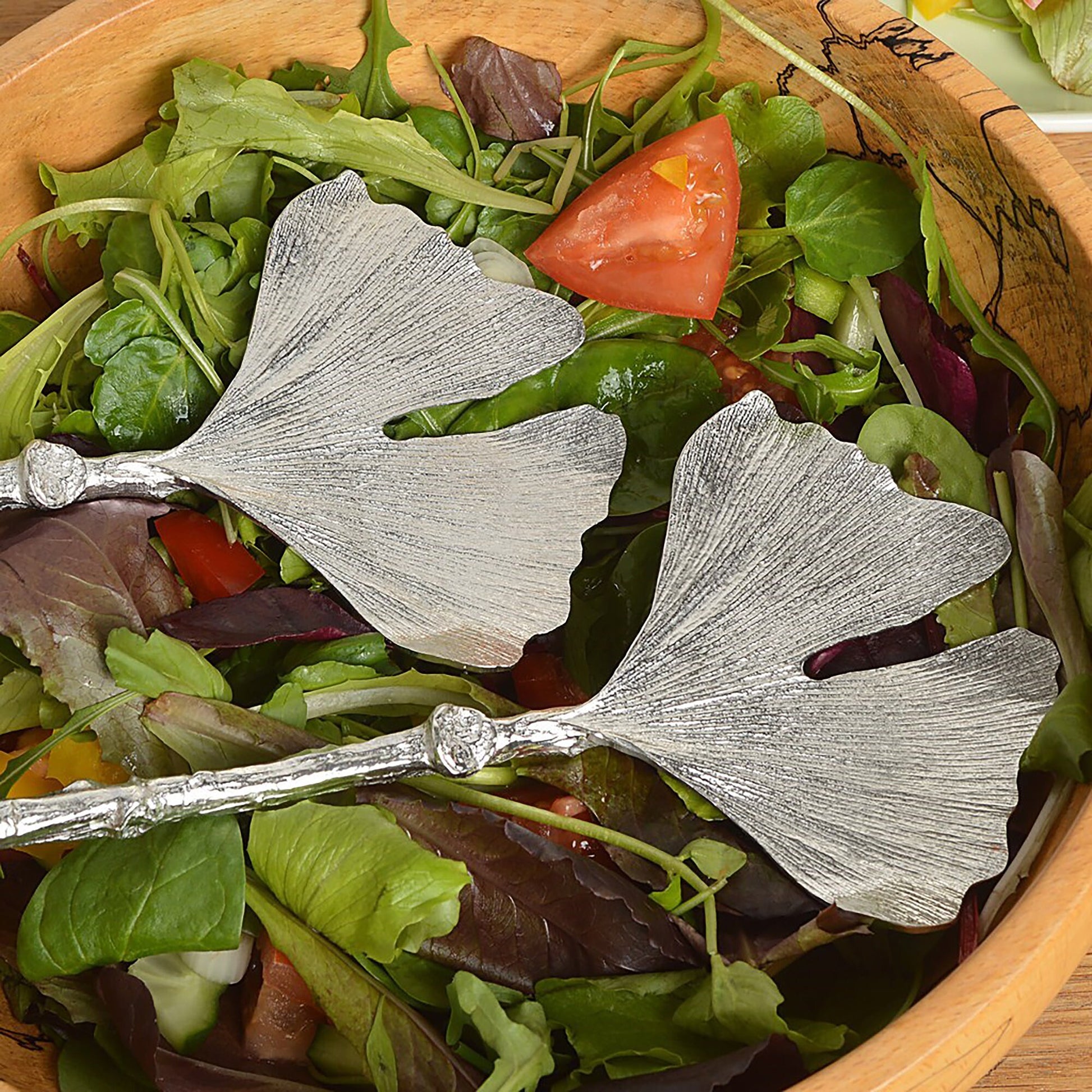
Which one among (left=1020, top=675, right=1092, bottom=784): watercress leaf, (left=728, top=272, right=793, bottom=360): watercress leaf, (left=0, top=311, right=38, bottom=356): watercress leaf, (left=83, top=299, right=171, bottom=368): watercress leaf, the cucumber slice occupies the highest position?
(left=0, top=311, right=38, bottom=356): watercress leaf

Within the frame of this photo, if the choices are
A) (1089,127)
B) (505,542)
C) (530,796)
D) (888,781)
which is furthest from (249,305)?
(1089,127)

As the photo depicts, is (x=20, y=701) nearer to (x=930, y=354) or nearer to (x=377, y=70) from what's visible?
(x=377, y=70)

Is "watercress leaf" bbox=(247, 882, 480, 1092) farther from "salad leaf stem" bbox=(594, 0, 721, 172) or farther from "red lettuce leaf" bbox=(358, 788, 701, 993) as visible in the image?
"salad leaf stem" bbox=(594, 0, 721, 172)

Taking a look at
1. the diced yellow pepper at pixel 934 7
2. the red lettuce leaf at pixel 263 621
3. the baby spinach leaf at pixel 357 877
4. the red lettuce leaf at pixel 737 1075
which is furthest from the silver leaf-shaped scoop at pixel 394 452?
the diced yellow pepper at pixel 934 7

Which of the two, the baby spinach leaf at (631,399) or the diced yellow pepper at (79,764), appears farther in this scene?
the baby spinach leaf at (631,399)

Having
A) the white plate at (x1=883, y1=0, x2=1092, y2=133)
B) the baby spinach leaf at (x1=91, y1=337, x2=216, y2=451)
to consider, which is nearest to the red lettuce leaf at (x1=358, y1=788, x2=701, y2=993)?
the baby spinach leaf at (x1=91, y1=337, x2=216, y2=451)

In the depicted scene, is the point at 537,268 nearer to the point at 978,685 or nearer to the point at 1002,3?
the point at 978,685

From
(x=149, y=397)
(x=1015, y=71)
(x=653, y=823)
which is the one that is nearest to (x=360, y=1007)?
(x=653, y=823)

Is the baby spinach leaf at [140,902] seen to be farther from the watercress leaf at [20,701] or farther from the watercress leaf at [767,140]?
the watercress leaf at [767,140]
